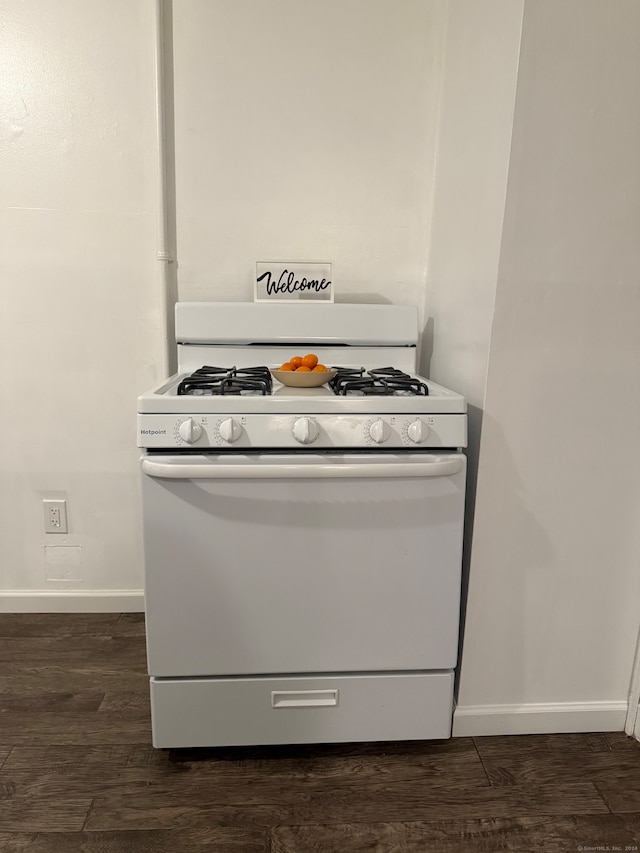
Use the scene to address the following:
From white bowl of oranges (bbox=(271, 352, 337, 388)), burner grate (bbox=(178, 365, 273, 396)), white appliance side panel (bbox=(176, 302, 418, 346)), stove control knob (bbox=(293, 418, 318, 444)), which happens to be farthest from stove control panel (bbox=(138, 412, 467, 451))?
white appliance side panel (bbox=(176, 302, 418, 346))

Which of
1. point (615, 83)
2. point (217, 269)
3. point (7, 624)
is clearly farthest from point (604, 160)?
point (7, 624)

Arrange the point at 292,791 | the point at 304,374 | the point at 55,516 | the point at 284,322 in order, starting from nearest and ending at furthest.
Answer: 1. the point at 292,791
2. the point at 304,374
3. the point at 284,322
4. the point at 55,516

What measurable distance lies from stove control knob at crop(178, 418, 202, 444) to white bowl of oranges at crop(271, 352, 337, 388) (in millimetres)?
314

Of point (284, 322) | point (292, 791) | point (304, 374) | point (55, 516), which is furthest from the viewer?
point (55, 516)

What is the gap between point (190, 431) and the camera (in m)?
1.15

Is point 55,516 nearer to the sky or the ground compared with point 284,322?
nearer to the ground

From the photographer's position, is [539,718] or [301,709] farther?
[539,718]

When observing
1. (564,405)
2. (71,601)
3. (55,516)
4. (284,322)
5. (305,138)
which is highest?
(305,138)

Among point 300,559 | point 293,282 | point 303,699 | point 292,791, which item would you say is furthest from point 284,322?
point 292,791

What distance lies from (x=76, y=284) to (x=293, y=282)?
673mm

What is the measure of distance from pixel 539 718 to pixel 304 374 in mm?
1049

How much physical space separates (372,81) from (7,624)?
2.06 m

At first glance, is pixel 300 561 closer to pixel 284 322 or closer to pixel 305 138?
pixel 284 322

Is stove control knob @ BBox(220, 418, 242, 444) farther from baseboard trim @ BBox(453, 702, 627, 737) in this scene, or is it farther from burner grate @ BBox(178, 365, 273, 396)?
baseboard trim @ BBox(453, 702, 627, 737)
